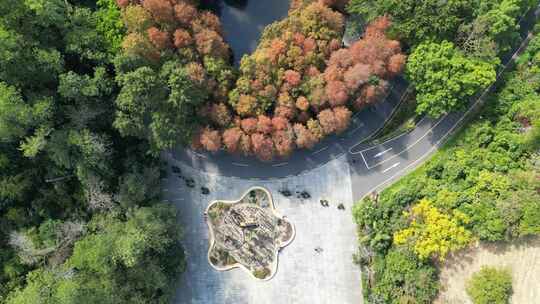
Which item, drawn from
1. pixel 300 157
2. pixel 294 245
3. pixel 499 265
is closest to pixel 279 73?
pixel 300 157

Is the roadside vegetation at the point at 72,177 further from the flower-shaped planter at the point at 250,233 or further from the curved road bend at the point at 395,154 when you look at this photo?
the curved road bend at the point at 395,154

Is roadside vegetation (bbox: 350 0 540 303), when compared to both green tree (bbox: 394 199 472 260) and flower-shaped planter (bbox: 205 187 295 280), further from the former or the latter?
flower-shaped planter (bbox: 205 187 295 280)

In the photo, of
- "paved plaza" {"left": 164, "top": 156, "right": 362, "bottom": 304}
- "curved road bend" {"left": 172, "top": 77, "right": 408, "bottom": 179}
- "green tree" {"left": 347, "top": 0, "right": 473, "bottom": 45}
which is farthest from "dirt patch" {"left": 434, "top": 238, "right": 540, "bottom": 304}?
"green tree" {"left": 347, "top": 0, "right": 473, "bottom": 45}

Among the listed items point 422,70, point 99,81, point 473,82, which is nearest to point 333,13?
point 422,70

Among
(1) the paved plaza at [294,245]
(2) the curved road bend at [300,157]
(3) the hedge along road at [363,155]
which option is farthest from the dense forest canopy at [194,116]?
(2) the curved road bend at [300,157]

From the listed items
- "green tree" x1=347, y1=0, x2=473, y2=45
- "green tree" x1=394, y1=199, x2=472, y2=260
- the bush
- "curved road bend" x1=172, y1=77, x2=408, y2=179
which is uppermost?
"green tree" x1=347, y1=0, x2=473, y2=45

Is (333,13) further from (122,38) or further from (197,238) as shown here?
(197,238)
